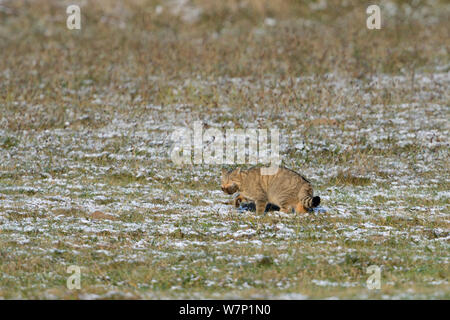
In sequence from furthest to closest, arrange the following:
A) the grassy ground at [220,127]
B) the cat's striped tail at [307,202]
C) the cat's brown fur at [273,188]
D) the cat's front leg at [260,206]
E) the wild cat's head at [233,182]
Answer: the wild cat's head at [233,182] → the cat's front leg at [260,206] → the cat's brown fur at [273,188] → the cat's striped tail at [307,202] → the grassy ground at [220,127]

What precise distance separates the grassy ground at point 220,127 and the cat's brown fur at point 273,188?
422 millimetres

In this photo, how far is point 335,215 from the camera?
46.6 feet

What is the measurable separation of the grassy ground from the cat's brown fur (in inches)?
16.6

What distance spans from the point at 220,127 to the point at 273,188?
351 inches

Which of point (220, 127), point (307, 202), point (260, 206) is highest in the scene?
point (220, 127)

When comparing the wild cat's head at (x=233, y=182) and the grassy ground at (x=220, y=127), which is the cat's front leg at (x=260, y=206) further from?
the wild cat's head at (x=233, y=182)

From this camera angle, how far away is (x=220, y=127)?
902 inches

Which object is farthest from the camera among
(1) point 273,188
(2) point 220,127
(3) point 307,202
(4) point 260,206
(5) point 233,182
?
(2) point 220,127

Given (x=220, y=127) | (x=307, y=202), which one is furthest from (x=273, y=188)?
(x=220, y=127)

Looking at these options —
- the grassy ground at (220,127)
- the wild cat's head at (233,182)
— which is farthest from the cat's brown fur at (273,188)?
the grassy ground at (220,127)

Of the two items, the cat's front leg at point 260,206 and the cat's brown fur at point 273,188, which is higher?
the cat's brown fur at point 273,188

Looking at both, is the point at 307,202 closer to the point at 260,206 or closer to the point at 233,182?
the point at 260,206

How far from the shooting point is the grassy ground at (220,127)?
10.8m
